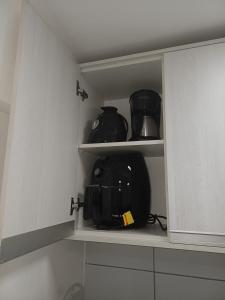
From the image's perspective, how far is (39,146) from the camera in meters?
0.71

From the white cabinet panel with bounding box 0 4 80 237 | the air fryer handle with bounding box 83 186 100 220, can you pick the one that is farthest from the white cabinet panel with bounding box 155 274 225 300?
the white cabinet panel with bounding box 0 4 80 237

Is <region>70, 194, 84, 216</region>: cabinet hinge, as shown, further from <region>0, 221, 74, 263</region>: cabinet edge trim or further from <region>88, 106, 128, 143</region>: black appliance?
<region>88, 106, 128, 143</region>: black appliance

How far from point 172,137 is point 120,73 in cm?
43

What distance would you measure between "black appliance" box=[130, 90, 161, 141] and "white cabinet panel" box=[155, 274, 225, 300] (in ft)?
2.18

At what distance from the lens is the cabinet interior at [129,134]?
0.96m

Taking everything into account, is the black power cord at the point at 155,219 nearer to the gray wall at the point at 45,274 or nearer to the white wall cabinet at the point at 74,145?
the white wall cabinet at the point at 74,145

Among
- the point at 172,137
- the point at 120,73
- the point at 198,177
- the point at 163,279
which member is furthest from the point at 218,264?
Result: the point at 120,73

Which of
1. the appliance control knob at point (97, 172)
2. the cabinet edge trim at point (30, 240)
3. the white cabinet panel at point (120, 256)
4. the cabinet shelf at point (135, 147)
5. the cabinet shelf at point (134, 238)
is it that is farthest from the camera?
the white cabinet panel at point (120, 256)

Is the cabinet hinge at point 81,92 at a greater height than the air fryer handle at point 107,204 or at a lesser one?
greater

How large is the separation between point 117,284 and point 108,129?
0.77m

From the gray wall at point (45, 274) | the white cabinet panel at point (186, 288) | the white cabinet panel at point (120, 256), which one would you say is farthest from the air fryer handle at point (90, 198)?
the white cabinet panel at point (186, 288)

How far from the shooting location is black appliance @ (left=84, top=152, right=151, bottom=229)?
915mm

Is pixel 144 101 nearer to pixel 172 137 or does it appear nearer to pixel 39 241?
pixel 172 137

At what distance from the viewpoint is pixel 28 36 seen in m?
0.68
